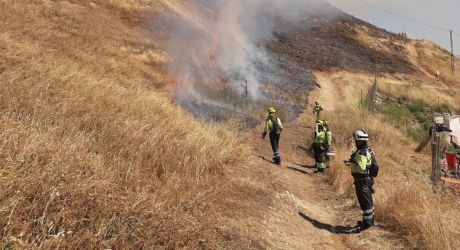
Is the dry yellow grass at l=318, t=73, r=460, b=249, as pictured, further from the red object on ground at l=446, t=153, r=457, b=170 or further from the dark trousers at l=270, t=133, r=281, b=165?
the dark trousers at l=270, t=133, r=281, b=165

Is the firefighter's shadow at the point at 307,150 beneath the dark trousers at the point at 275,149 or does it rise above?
beneath

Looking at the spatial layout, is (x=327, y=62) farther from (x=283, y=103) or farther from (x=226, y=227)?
(x=226, y=227)

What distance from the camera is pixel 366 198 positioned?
7199 mm

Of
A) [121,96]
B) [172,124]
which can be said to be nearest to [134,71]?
[121,96]

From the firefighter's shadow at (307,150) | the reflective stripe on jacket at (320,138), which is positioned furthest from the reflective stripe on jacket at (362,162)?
the firefighter's shadow at (307,150)

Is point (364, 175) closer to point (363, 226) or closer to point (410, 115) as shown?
point (363, 226)

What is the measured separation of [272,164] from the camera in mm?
11492

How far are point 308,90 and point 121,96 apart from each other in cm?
1943

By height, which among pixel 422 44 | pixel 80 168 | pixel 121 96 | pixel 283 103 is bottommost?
pixel 283 103

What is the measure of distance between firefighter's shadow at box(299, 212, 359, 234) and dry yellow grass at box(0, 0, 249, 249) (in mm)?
1845

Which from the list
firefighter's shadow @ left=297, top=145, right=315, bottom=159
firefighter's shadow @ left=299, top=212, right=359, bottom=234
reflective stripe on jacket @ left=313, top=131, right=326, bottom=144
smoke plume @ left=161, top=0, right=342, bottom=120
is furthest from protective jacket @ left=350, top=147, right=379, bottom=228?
firefighter's shadow @ left=297, top=145, right=315, bottom=159

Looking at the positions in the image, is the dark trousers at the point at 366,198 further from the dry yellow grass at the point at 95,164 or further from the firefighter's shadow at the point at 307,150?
the firefighter's shadow at the point at 307,150

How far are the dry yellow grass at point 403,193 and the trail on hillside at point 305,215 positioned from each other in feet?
1.03

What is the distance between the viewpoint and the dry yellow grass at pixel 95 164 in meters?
3.24
